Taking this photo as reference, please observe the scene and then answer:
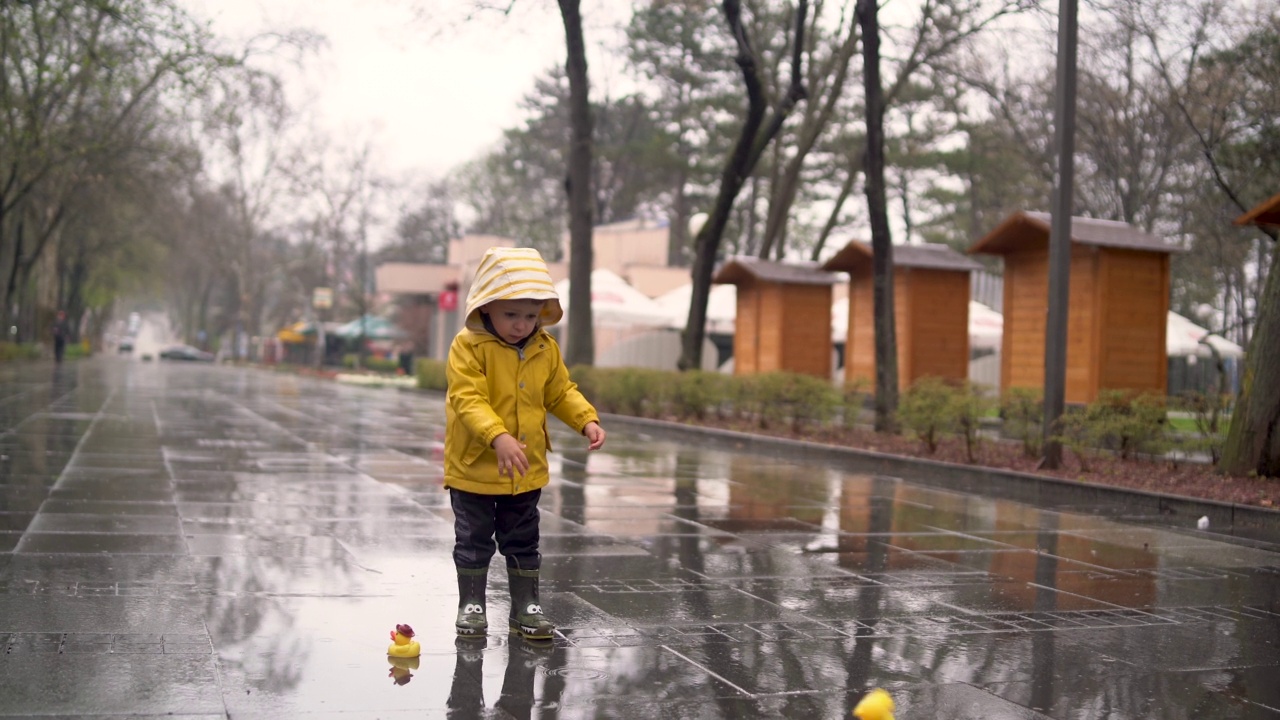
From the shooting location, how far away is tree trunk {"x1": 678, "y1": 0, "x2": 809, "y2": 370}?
19625 millimetres

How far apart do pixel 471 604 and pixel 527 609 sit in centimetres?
24

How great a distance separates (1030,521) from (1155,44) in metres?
14.1

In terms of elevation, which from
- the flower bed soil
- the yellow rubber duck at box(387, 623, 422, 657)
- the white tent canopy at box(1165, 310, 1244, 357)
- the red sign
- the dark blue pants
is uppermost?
the red sign

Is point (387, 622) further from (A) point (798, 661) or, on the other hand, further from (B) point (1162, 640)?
(B) point (1162, 640)

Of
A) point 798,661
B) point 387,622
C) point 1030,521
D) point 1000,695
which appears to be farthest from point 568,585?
point 1030,521

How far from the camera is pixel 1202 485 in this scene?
1151cm

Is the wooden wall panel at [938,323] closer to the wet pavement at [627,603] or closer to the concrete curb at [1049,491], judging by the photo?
the concrete curb at [1049,491]

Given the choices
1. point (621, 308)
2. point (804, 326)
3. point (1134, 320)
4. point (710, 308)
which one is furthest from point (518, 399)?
point (710, 308)

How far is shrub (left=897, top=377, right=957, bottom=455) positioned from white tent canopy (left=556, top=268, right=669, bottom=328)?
55.6ft

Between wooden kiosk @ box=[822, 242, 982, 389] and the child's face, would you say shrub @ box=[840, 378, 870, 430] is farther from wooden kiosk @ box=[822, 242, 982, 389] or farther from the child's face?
the child's face

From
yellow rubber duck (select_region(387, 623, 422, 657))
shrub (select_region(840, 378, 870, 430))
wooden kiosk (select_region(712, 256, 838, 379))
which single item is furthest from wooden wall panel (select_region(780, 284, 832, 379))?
yellow rubber duck (select_region(387, 623, 422, 657))

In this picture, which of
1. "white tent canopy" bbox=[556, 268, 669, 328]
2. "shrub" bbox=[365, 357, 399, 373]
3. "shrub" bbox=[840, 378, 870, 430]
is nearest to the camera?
"shrub" bbox=[840, 378, 870, 430]

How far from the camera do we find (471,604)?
541 cm

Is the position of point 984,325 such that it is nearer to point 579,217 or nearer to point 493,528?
point 579,217
